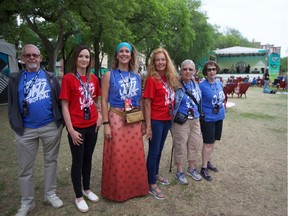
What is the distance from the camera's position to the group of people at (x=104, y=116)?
99.7 inches

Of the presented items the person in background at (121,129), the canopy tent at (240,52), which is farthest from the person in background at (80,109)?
the canopy tent at (240,52)

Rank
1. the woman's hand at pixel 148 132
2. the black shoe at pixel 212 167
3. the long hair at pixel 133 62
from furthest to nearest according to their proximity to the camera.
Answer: the black shoe at pixel 212 167, the woman's hand at pixel 148 132, the long hair at pixel 133 62

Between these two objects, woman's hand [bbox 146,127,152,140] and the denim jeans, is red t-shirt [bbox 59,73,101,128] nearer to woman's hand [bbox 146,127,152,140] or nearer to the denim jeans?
the denim jeans

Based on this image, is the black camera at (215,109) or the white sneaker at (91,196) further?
the black camera at (215,109)

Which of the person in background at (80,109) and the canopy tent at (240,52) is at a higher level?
the canopy tent at (240,52)

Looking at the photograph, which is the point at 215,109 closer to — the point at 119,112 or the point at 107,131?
the point at 119,112

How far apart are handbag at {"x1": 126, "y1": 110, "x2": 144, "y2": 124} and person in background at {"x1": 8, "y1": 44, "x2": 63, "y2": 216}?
747mm

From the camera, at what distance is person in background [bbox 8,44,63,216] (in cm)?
249

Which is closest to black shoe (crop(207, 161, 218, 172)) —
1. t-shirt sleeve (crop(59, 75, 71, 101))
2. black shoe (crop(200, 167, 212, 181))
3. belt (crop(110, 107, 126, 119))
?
black shoe (crop(200, 167, 212, 181))

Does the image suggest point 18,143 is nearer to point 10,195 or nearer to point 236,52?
point 10,195

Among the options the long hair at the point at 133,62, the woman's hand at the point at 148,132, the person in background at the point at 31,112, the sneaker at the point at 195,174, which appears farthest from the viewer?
the sneaker at the point at 195,174

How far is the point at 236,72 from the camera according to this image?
115 feet

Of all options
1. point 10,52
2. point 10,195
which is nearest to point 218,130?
point 10,195

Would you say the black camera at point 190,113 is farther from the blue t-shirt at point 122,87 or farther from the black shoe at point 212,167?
the black shoe at point 212,167
